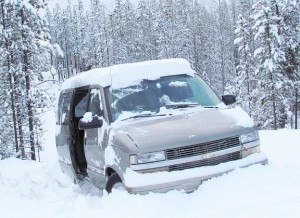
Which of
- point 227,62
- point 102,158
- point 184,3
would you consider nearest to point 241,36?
point 227,62

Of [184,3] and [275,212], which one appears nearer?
[275,212]

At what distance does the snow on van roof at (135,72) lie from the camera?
6.97 m

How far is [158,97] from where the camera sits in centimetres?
675

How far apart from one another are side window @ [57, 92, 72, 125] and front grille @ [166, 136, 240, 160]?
3484 mm

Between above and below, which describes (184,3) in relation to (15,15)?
above

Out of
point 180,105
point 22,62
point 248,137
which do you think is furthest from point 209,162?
point 22,62

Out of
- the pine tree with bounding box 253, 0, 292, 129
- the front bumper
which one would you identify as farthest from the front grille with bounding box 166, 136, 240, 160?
the pine tree with bounding box 253, 0, 292, 129

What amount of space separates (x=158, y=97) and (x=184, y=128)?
111 centimetres

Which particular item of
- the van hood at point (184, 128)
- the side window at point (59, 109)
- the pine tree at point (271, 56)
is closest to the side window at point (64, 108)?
the side window at point (59, 109)

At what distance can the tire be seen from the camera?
5.86 metres

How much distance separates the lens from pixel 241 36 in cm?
3934

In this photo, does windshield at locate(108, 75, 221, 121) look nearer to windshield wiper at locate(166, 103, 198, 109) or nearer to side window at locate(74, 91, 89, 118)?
windshield wiper at locate(166, 103, 198, 109)

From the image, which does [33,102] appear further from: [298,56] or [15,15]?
[298,56]

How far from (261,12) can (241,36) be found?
9.92 m
